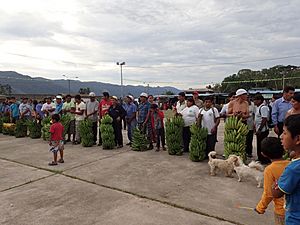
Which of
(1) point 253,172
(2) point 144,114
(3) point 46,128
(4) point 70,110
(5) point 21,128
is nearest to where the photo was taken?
(1) point 253,172

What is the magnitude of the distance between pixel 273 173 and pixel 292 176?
0.72 metres

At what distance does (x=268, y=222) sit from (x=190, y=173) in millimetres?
2373

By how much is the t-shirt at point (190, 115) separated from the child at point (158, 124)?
92 centimetres

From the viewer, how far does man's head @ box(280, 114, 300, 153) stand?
1.81 meters

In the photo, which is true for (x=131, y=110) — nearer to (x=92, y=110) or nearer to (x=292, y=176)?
(x=92, y=110)

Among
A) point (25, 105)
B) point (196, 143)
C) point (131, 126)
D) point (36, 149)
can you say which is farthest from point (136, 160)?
point (25, 105)

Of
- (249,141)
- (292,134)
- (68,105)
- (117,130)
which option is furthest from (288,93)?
(68,105)

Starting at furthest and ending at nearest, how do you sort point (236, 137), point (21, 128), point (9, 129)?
point (9, 129), point (21, 128), point (236, 137)

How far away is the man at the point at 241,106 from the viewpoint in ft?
20.9

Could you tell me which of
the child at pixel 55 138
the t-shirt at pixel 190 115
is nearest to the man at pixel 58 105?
the child at pixel 55 138

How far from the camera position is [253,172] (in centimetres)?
505

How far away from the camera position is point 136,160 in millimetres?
7203

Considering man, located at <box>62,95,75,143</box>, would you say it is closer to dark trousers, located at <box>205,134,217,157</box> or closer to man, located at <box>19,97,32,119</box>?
man, located at <box>19,97,32,119</box>

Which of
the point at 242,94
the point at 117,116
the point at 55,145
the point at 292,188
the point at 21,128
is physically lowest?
the point at 21,128
